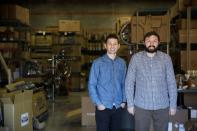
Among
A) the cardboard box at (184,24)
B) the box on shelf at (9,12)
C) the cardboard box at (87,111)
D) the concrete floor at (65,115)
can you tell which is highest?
the box on shelf at (9,12)

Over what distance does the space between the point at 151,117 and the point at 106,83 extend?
1.70 ft

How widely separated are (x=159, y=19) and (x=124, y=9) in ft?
29.9

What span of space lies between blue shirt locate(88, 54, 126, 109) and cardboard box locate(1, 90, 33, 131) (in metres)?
1.49

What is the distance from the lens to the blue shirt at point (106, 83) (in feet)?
11.8

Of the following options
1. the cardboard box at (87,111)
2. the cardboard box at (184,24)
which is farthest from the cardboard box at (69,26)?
the cardboard box at (87,111)

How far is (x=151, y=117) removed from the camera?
3.58 m

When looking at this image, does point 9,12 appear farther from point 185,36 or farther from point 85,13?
point 85,13

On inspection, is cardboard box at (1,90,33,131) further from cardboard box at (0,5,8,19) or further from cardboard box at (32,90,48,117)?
cardboard box at (0,5,8,19)

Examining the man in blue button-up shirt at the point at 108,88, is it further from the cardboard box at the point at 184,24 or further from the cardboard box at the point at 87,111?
the cardboard box at the point at 184,24

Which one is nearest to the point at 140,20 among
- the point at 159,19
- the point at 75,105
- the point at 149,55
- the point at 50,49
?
the point at 159,19

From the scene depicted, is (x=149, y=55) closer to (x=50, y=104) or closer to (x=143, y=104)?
(x=143, y=104)

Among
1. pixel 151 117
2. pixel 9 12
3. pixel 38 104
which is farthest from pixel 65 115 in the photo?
pixel 151 117

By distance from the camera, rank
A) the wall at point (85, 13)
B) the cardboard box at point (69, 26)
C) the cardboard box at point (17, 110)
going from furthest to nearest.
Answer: the wall at point (85, 13) → the cardboard box at point (69, 26) → the cardboard box at point (17, 110)

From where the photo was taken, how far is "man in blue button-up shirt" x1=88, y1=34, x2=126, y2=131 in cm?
359
